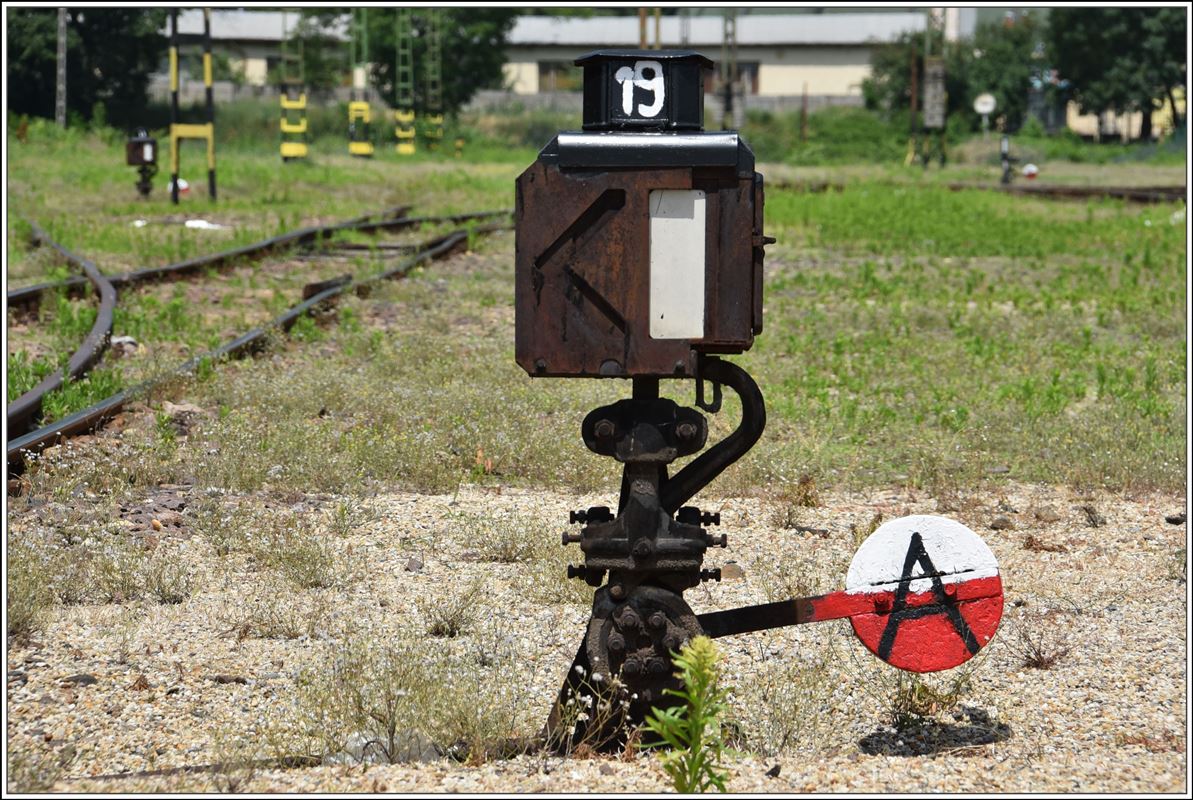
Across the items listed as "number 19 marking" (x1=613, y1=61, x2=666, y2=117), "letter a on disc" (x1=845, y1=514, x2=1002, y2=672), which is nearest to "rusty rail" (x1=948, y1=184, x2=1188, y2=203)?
"letter a on disc" (x1=845, y1=514, x2=1002, y2=672)

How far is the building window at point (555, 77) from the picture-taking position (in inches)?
2489

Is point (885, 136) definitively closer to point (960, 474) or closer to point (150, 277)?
point (150, 277)

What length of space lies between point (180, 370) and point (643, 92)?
525 centimetres

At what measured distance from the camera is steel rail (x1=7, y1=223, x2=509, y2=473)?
6715mm

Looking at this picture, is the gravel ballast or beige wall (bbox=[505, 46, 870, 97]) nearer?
the gravel ballast

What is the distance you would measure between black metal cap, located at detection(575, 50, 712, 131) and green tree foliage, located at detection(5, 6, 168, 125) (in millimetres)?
42216

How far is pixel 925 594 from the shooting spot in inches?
155

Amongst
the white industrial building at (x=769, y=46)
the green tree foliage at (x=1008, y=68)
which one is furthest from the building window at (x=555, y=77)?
the green tree foliage at (x=1008, y=68)

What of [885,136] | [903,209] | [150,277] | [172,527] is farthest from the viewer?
[885,136]

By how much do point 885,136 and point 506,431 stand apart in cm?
4488

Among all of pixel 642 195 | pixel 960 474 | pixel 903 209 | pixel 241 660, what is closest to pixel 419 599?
pixel 241 660

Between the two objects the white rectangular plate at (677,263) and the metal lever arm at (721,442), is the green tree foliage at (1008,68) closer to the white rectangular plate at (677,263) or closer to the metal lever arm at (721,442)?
the metal lever arm at (721,442)

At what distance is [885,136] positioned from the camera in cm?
5025

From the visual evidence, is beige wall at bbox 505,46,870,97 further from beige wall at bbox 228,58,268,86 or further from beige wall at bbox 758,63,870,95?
beige wall at bbox 228,58,268,86
